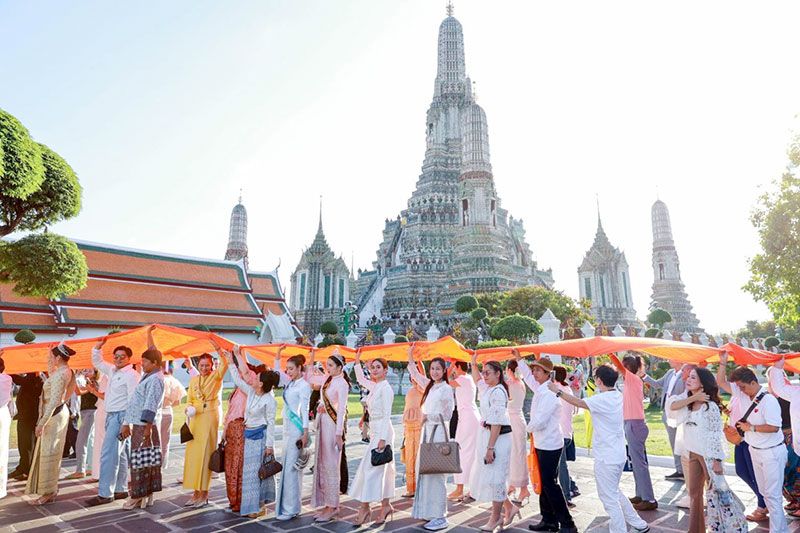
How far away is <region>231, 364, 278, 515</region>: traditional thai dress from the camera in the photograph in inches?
237

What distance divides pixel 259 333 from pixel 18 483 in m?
20.4

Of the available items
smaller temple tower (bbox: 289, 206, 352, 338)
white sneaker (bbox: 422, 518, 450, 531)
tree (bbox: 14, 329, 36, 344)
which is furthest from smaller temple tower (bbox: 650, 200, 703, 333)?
white sneaker (bbox: 422, 518, 450, 531)

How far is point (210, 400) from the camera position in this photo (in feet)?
22.1

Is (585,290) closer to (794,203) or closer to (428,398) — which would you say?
(794,203)

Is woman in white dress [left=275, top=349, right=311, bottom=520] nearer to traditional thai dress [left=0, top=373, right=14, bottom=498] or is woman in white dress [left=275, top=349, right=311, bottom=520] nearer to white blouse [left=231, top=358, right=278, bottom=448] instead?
white blouse [left=231, top=358, right=278, bottom=448]

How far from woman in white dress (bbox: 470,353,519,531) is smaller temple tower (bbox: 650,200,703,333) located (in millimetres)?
54312

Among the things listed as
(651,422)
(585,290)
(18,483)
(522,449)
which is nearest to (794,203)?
(651,422)

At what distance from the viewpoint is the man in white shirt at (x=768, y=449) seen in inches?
195

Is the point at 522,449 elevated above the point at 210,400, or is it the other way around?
the point at 210,400

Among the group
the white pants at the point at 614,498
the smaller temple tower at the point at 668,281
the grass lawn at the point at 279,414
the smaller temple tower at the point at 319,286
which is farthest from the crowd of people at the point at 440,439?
the smaller temple tower at the point at 668,281

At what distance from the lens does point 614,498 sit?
16.0ft

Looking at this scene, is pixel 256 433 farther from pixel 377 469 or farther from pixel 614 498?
pixel 614 498

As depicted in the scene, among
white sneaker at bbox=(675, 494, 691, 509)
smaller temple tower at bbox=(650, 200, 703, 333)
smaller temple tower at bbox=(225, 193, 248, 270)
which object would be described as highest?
smaller temple tower at bbox=(225, 193, 248, 270)

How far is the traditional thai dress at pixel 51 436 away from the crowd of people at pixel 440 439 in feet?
0.05
